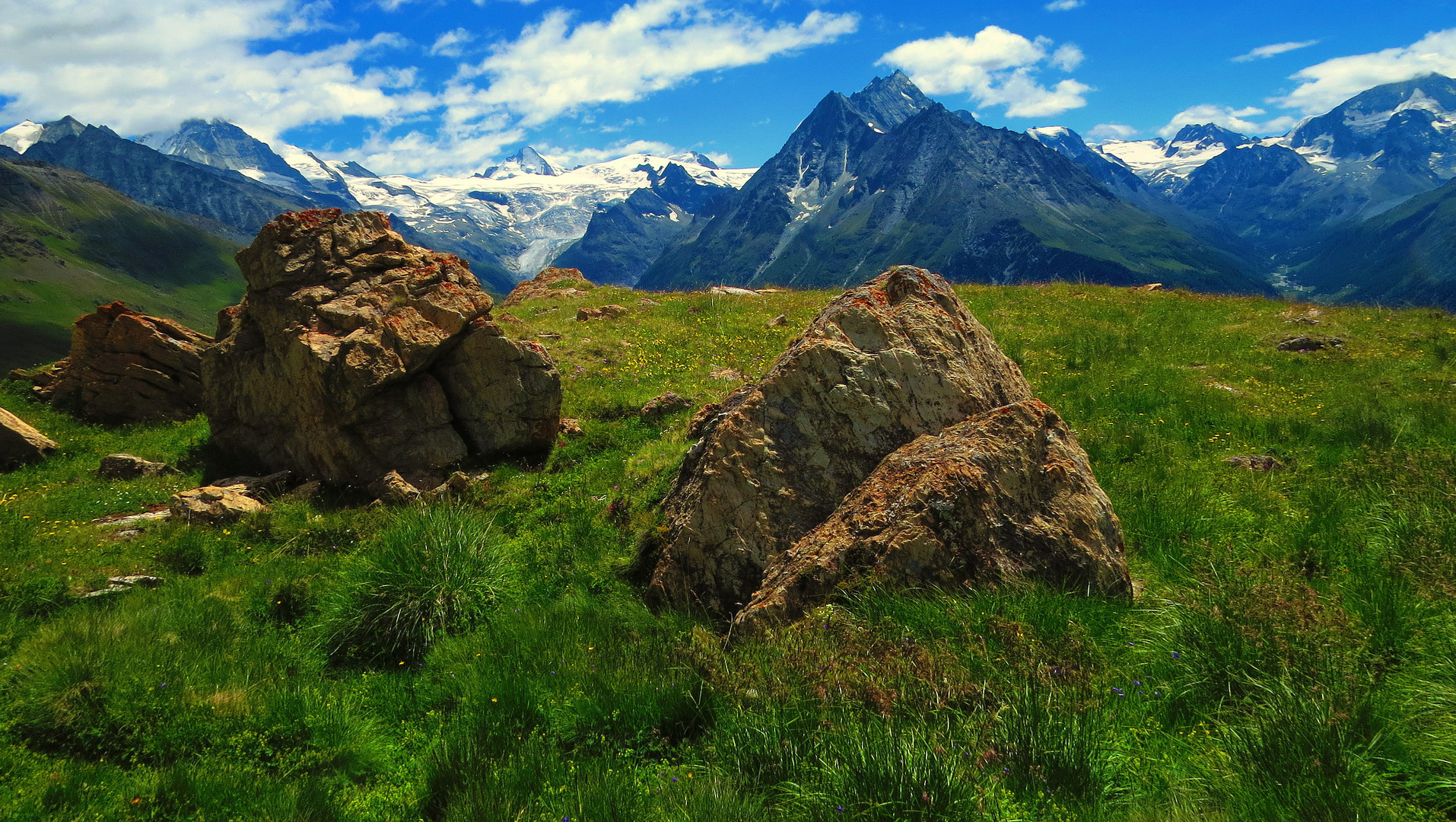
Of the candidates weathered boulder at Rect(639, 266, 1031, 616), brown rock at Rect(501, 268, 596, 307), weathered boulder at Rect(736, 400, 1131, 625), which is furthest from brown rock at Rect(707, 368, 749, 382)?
brown rock at Rect(501, 268, 596, 307)

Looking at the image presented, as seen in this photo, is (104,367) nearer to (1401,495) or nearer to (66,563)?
(66,563)

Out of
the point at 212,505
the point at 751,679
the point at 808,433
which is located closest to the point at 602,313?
the point at 212,505

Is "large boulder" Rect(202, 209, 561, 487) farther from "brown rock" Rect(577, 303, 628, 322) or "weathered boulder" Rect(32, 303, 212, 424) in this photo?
"brown rock" Rect(577, 303, 628, 322)

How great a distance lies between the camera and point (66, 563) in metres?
10.2

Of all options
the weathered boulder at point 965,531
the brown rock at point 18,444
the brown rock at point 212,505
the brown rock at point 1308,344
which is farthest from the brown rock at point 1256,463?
the brown rock at point 18,444

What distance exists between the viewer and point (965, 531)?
7.46 m

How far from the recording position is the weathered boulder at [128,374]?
19.1 meters

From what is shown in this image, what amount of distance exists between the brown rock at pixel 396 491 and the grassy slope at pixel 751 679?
872mm

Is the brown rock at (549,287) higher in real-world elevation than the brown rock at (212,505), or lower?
higher

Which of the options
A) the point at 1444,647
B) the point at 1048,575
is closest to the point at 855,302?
the point at 1048,575

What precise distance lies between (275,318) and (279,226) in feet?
7.85

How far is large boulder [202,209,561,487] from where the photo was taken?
46.3ft

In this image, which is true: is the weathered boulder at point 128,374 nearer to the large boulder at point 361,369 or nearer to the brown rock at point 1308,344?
the large boulder at point 361,369

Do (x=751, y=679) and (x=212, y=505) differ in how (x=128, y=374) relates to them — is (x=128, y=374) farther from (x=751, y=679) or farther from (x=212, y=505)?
(x=751, y=679)
